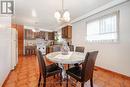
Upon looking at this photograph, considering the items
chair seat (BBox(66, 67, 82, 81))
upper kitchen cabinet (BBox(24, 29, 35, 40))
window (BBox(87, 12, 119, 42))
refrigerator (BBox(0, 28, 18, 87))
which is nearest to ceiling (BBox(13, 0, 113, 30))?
window (BBox(87, 12, 119, 42))

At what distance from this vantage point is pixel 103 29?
3.74m

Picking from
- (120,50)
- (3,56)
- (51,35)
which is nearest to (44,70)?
(3,56)

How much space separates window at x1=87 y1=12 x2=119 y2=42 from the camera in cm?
329

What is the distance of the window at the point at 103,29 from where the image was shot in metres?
3.29

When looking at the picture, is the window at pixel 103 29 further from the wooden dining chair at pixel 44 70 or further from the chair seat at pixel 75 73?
the wooden dining chair at pixel 44 70

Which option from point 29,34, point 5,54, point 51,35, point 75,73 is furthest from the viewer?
point 51,35

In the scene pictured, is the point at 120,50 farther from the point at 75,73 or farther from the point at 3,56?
the point at 3,56

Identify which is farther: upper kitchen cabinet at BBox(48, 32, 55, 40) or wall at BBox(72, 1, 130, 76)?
upper kitchen cabinet at BBox(48, 32, 55, 40)

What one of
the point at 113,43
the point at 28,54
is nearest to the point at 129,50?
the point at 113,43

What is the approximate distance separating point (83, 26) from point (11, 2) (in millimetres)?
3187

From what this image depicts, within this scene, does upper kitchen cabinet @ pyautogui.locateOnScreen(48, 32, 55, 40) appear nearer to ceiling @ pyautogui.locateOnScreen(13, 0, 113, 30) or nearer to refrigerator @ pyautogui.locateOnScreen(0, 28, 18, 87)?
ceiling @ pyautogui.locateOnScreen(13, 0, 113, 30)

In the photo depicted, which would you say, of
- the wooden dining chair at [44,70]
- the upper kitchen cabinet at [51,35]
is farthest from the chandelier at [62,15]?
the upper kitchen cabinet at [51,35]

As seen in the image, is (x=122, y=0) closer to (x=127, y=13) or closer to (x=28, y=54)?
(x=127, y=13)

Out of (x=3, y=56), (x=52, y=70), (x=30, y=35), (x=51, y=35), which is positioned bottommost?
(x=52, y=70)
